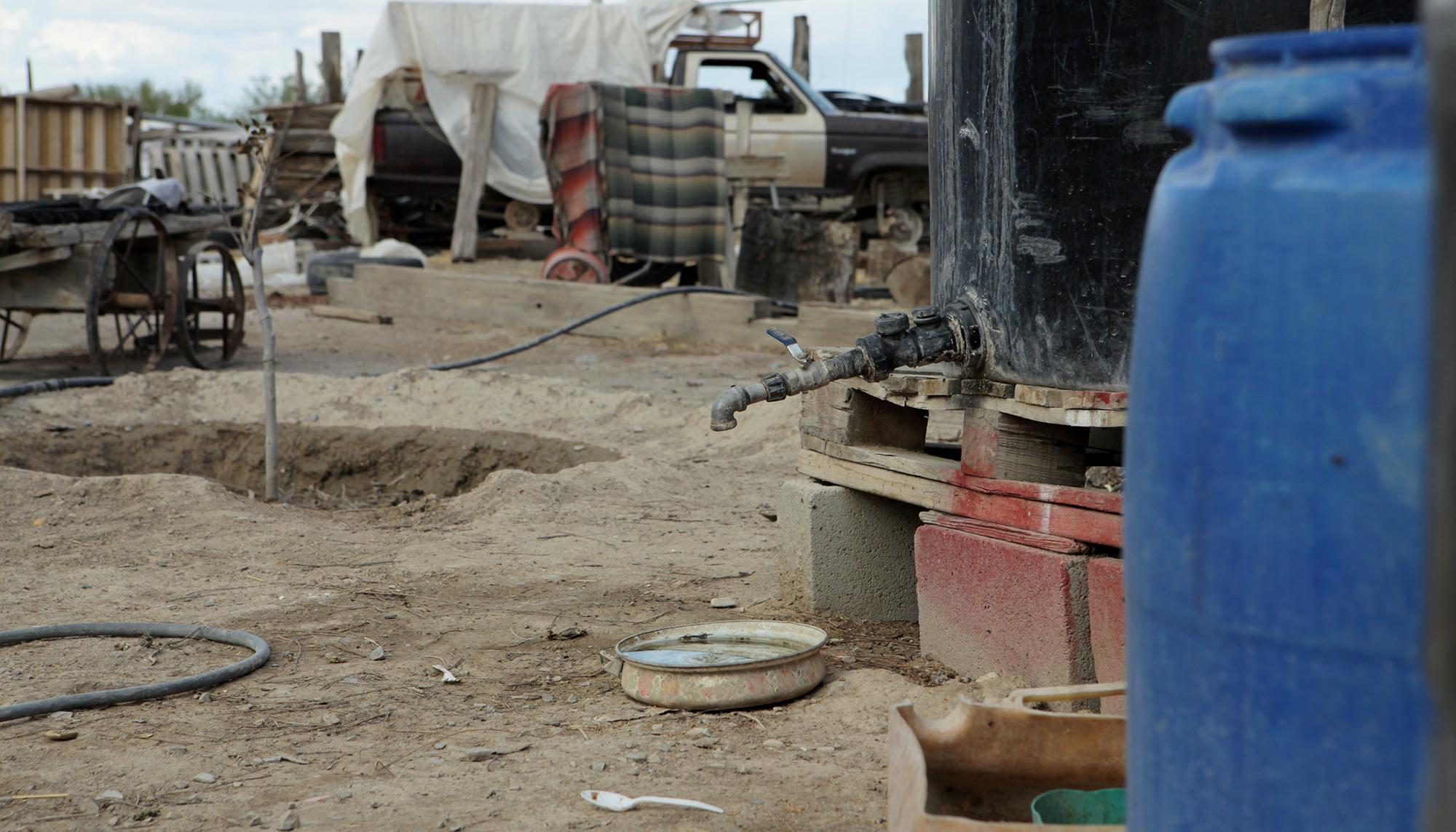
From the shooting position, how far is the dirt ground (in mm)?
2371

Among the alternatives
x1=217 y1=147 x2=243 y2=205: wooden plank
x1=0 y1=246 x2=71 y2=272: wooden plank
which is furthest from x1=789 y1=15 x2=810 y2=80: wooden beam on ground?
x1=0 y1=246 x2=71 y2=272: wooden plank

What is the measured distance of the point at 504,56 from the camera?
542 inches

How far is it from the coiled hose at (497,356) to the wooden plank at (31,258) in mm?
651

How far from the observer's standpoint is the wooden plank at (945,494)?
2602mm

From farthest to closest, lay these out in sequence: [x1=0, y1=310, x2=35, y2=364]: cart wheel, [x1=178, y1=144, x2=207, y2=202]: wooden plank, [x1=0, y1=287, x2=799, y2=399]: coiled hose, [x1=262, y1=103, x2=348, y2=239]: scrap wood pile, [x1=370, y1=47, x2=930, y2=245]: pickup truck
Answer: [x1=178, y1=144, x2=207, y2=202]: wooden plank < [x1=262, y1=103, x2=348, y2=239]: scrap wood pile < [x1=370, y1=47, x2=930, y2=245]: pickup truck < [x1=0, y1=310, x2=35, y2=364]: cart wheel < [x1=0, y1=287, x2=799, y2=399]: coiled hose

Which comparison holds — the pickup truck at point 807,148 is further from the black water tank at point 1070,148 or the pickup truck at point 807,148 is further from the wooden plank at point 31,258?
the black water tank at point 1070,148

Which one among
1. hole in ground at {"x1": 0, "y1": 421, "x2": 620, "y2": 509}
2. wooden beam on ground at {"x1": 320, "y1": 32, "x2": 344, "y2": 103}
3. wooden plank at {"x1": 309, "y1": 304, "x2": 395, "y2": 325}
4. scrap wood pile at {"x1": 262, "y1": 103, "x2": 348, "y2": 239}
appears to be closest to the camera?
hole in ground at {"x1": 0, "y1": 421, "x2": 620, "y2": 509}

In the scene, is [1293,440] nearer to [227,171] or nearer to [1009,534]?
[1009,534]

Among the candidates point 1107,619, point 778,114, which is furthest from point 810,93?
point 1107,619

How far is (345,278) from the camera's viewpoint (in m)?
11.3

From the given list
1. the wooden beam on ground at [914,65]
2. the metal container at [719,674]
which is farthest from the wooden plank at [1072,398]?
the wooden beam on ground at [914,65]

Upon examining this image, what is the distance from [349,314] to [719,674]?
27.9 ft

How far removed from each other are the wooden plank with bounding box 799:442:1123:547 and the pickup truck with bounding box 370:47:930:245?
9.55 metres

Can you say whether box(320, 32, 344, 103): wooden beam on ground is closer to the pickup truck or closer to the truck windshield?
the pickup truck
